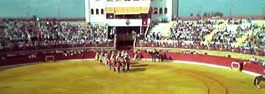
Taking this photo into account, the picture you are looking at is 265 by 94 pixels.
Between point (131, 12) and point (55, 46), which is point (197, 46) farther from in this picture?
point (55, 46)

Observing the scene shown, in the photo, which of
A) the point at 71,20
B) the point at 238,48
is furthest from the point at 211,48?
the point at 71,20

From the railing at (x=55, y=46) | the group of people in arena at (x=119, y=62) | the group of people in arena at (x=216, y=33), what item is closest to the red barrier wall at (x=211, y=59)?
the group of people in arena at (x=216, y=33)

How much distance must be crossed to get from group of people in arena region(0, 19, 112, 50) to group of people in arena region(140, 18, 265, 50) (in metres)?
7.83

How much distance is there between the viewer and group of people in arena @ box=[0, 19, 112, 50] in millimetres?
51438

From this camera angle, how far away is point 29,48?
50.0 metres

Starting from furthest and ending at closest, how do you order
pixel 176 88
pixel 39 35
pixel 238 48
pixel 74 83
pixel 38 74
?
pixel 39 35 < pixel 238 48 < pixel 38 74 < pixel 74 83 < pixel 176 88

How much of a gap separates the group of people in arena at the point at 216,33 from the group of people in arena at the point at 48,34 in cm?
783

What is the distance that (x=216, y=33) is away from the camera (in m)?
50.7

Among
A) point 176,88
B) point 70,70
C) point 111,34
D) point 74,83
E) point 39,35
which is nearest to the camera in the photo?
point 176,88

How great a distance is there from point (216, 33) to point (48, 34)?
22392 mm

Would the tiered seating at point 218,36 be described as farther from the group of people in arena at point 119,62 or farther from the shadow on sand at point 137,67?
the group of people in arena at point 119,62

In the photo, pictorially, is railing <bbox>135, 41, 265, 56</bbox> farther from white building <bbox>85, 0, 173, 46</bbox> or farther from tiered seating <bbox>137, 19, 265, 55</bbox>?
white building <bbox>85, 0, 173, 46</bbox>

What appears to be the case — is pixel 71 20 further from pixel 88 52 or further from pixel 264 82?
pixel 264 82

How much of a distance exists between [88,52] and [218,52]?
51.0ft
